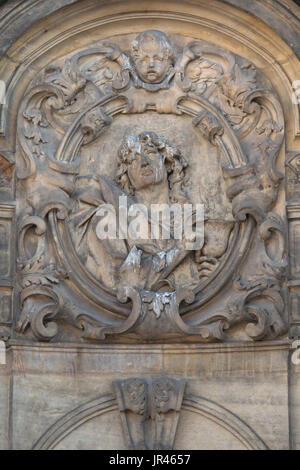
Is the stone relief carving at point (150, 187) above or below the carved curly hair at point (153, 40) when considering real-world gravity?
below

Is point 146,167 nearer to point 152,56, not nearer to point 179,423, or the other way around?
point 152,56

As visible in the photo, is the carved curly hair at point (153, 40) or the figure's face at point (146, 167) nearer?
the figure's face at point (146, 167)

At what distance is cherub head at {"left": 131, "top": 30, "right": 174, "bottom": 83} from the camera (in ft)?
28.8

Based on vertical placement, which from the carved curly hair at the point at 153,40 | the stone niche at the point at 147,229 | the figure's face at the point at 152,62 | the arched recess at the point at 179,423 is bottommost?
the arched recess at the point at 179,423

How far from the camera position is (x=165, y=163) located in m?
8.75

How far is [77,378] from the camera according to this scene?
27.5 ft

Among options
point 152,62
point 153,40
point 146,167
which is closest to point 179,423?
point 146,167

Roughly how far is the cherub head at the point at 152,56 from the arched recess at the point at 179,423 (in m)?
2.34

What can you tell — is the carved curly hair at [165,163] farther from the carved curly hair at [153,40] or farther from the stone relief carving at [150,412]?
the stone relief carving at [150,412]

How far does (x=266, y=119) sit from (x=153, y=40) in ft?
3.30

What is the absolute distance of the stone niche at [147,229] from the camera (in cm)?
830

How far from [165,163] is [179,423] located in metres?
1.87

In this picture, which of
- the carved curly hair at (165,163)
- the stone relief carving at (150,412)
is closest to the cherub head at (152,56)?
the carved curly hair at (165,163)

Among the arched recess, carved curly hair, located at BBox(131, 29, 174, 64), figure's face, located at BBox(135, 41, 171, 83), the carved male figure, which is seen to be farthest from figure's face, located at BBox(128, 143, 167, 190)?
the arched recess
